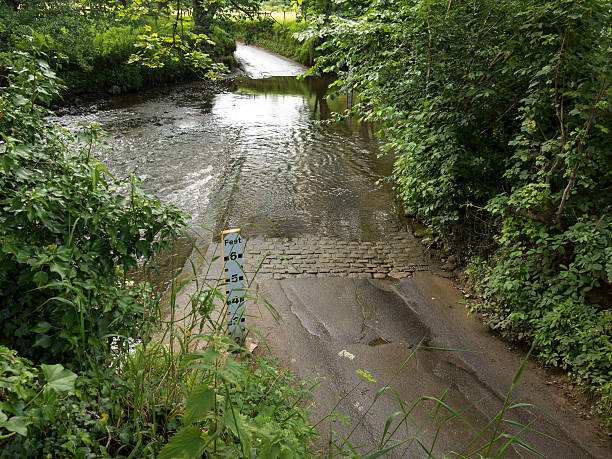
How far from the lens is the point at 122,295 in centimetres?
261

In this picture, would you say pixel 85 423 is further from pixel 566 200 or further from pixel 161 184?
pixel 161 184

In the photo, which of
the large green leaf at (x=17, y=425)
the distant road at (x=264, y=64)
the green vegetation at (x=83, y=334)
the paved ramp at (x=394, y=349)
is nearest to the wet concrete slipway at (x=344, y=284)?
the paved ramp at (x=394, y=349)

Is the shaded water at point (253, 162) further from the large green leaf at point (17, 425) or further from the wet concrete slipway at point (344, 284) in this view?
the large green leaf at point (17, 425)

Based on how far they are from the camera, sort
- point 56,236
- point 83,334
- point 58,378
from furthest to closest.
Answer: point 56,236
point 83,334
point 58,378

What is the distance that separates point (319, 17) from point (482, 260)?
15.9 ft

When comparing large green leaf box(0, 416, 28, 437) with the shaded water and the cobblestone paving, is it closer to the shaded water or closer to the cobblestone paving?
the shaded water

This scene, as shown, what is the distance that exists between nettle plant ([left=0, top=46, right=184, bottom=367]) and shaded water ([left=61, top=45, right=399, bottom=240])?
1694 millimetres

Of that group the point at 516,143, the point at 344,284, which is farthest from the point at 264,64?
the point at 516,143

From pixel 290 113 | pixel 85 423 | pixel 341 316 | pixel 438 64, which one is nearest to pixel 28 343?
pixel 85 423

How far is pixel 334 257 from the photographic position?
265 inches

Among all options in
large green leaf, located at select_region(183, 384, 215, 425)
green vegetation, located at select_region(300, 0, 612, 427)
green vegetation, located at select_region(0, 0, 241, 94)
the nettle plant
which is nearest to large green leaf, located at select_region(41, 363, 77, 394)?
the nettle plant

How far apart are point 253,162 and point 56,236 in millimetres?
8750

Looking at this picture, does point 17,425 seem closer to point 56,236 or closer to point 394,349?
point 56,236

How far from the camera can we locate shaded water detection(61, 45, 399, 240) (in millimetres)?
8117
